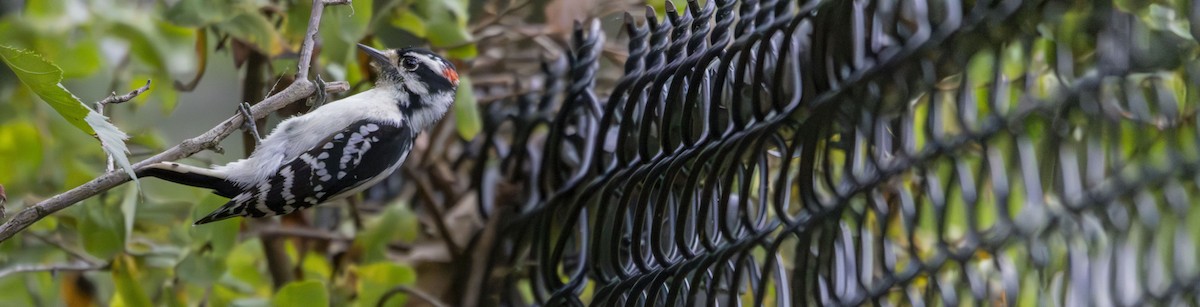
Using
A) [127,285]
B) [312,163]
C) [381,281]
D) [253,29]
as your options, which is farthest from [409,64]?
[127,285]

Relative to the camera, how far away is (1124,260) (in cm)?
119

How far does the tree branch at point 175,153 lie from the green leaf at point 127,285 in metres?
0.88

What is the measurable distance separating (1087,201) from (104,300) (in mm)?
1801

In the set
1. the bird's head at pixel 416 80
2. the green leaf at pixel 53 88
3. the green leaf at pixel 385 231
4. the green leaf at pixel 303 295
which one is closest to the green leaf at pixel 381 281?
the green leaf at pixel 385 231

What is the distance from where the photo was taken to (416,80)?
1.58 metres

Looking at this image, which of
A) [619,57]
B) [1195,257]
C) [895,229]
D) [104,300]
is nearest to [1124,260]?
[1195,257]

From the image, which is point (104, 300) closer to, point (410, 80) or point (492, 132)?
point (492, 132)

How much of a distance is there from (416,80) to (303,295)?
0.42 metres

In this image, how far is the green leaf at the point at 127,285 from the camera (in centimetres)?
191

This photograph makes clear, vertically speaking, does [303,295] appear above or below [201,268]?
below

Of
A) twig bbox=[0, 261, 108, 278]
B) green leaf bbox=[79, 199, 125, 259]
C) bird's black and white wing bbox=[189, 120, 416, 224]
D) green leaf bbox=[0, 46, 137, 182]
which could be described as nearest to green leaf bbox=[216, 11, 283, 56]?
green leaf bbox=[79, 199, 125, 259]

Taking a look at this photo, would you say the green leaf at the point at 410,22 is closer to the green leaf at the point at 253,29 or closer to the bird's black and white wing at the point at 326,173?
the green leaf at the point at 253,29

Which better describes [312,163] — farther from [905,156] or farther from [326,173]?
[905,156]

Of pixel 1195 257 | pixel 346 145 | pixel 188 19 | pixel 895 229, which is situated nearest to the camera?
pixel 1195 257
